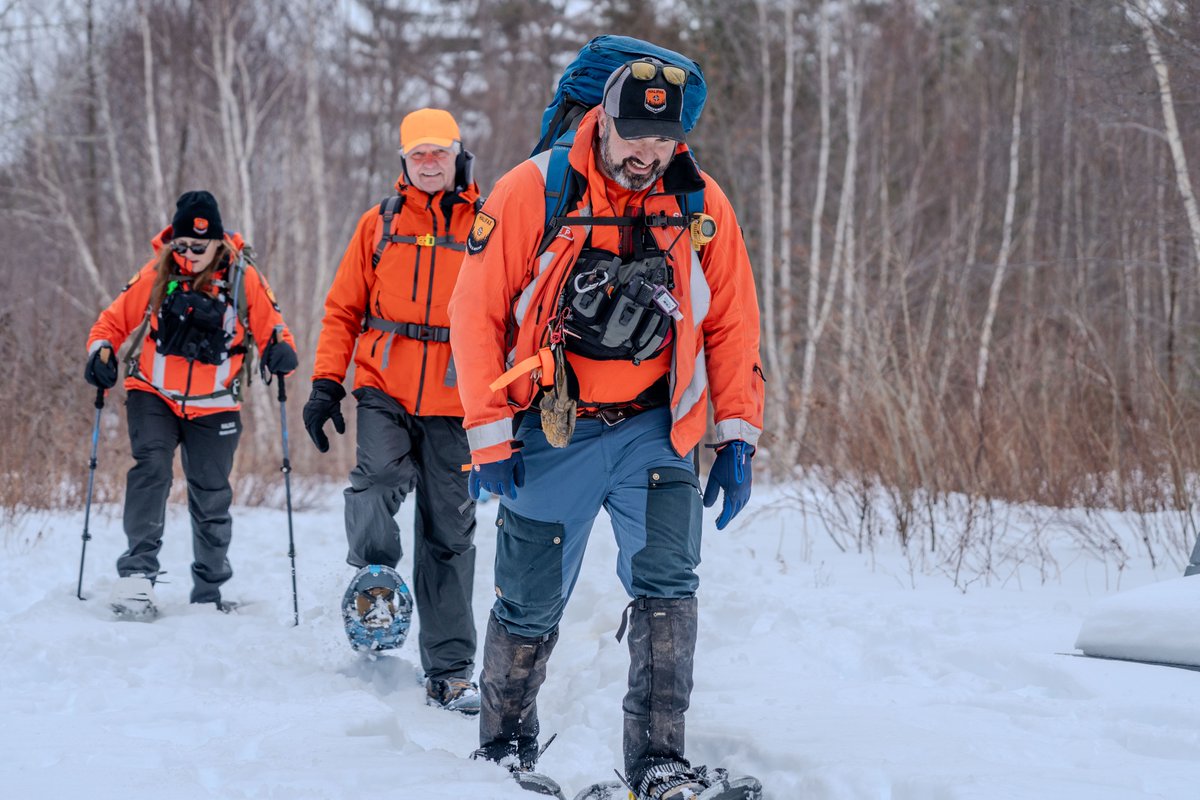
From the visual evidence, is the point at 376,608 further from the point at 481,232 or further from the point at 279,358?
the point at 481,232

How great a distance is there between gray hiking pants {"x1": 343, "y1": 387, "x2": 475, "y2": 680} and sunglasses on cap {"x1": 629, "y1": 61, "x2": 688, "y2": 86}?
201 cm

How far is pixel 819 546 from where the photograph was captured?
277 inches

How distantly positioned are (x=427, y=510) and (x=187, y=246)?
206 centimetres

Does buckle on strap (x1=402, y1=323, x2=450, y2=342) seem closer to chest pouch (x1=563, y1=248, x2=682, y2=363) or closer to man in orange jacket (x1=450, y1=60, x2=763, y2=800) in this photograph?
man in orange jacket (x1=450, y1=60, x2=763, y2=800)

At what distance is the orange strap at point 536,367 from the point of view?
2.93 metres

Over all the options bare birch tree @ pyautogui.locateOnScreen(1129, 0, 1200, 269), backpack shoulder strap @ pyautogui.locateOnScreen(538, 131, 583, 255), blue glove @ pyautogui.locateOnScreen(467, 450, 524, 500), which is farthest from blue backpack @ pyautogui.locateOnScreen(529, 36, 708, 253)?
bare birch tree @ pyautogui.locateOnScreen(1129, 0, 1200, 269)

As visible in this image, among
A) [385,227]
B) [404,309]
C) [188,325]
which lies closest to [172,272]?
[188,325]

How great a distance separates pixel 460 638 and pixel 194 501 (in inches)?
82.7

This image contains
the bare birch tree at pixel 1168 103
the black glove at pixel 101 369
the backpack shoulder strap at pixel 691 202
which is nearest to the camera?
the backpack shoulder strap at pixel 691 202

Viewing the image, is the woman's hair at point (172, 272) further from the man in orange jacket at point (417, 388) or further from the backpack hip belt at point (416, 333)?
A: the backpack hip belt at point (416, 333)

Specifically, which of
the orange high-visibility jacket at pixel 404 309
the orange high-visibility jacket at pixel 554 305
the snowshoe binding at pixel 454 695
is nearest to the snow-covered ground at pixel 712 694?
the snowshoe binding at pixel 454 695

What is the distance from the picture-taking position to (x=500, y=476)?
117 inches

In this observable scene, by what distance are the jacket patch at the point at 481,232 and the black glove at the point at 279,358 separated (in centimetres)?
280

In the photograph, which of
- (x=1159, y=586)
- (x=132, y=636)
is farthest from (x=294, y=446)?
(x=1159, y=586)
